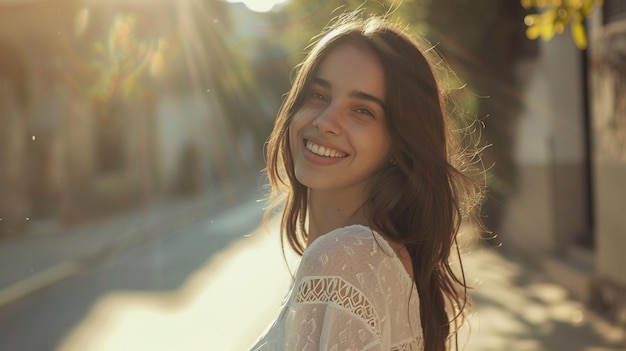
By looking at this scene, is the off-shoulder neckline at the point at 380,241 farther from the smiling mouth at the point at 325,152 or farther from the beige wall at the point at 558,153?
the beige wall at the point at 558,153

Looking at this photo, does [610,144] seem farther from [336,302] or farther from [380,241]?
[336,302]

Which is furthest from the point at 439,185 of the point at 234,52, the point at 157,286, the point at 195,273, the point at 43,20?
the point at 234,52

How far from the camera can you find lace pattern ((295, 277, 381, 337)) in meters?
1.77

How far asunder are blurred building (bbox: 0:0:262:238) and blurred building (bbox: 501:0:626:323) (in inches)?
170

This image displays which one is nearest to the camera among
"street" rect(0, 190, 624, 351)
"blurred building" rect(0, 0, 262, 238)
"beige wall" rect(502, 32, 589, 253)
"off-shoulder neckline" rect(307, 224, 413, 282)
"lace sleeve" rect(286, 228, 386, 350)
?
"lace sleeve" rect(286, 228, 386, 350)

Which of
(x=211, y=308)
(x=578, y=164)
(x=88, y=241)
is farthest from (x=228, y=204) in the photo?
(x=211, y=308)

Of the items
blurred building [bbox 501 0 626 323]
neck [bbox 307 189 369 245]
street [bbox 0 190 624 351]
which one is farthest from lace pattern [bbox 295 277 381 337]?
blurred building [bbox 501 0 626 323]

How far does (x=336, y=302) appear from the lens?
1763 millimetres

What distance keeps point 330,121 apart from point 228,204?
2517 cm

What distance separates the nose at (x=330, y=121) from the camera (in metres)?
2.04

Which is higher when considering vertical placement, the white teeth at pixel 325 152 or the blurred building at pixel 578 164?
the blurred building at pixel 578 164

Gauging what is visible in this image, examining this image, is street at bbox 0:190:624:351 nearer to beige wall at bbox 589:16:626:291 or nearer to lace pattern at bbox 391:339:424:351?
beige wall at bbox 589:16:626:291

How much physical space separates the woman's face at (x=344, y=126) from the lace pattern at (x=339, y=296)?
14.7 inches

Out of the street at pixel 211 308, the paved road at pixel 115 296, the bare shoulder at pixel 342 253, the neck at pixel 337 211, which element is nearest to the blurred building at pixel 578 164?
the street at pixel 211 308
